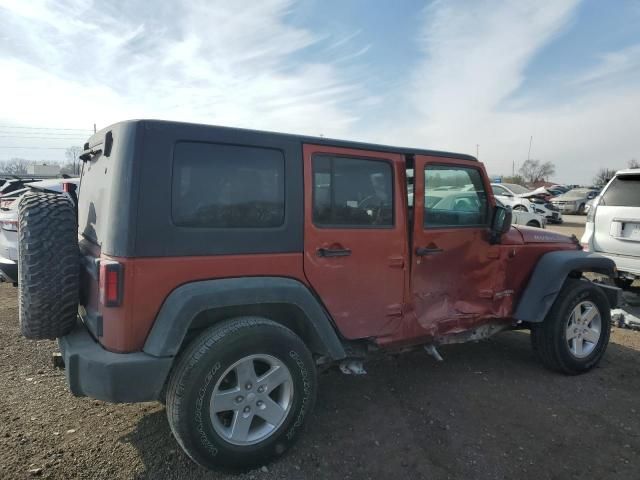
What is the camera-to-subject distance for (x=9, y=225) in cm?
564

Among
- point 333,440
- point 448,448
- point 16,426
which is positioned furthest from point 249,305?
point 16,426

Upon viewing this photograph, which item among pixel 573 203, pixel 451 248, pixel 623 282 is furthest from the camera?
pixel 573 203

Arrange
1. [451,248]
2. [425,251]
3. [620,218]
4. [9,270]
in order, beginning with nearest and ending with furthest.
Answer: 1. [425,251]
2. [451,248]
3. [9,270]
4. [620,218]

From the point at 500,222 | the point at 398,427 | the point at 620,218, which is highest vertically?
the point at 620,218

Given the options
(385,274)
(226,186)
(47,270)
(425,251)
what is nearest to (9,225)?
(47,270)

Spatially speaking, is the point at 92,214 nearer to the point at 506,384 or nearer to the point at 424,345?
the point at 424,345

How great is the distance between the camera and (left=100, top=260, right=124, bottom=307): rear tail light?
2.44m

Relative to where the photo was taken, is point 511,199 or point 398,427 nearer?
point 398,427

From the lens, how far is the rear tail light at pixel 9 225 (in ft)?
18.2

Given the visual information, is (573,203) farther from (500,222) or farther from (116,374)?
(116,374)

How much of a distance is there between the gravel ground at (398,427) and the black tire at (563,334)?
13cm

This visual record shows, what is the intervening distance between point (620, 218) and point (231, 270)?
5.89 metres

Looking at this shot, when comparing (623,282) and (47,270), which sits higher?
(47,270)

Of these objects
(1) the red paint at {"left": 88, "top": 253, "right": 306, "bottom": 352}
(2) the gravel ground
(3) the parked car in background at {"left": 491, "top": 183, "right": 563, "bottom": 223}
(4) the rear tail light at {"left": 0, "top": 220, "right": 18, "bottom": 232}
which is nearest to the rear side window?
(2) the gravel ground
